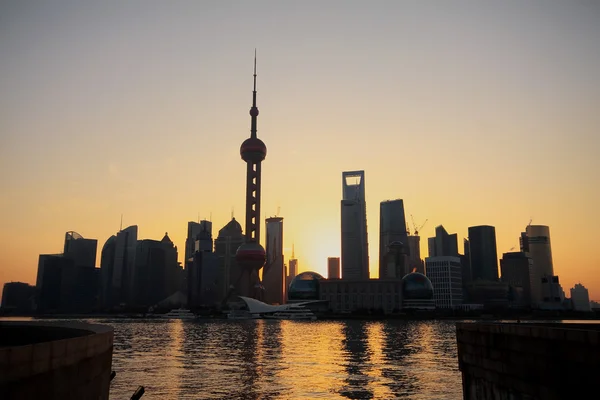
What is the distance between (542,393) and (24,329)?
2233cm

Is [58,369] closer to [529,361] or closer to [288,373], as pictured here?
[529,361]

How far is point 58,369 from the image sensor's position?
15195 mm

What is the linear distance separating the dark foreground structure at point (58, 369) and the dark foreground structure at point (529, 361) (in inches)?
635

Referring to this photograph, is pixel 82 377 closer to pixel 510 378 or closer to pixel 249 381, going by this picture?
pixel 510 378

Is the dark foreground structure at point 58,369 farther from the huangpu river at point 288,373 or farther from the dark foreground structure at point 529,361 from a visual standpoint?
the huangpu river at point 288,373

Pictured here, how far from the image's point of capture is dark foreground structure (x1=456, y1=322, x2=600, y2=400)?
16.8 m

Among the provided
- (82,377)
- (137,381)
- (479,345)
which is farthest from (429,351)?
(82,377)

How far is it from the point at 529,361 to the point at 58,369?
16.8m

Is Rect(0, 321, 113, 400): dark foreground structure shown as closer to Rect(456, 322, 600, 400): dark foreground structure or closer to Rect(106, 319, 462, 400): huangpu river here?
Rect(456, 322, 600, 400): dark foreground structure

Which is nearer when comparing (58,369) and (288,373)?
(58,369)

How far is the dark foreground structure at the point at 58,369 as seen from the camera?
1320cm

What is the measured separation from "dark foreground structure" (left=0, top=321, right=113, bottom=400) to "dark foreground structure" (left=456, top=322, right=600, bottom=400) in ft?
52.9

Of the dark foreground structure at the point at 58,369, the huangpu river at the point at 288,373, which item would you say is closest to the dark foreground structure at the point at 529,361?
the dark foreground structure at the point at 58,369

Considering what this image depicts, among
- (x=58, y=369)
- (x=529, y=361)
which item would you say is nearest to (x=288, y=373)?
(x=529, y=361)
